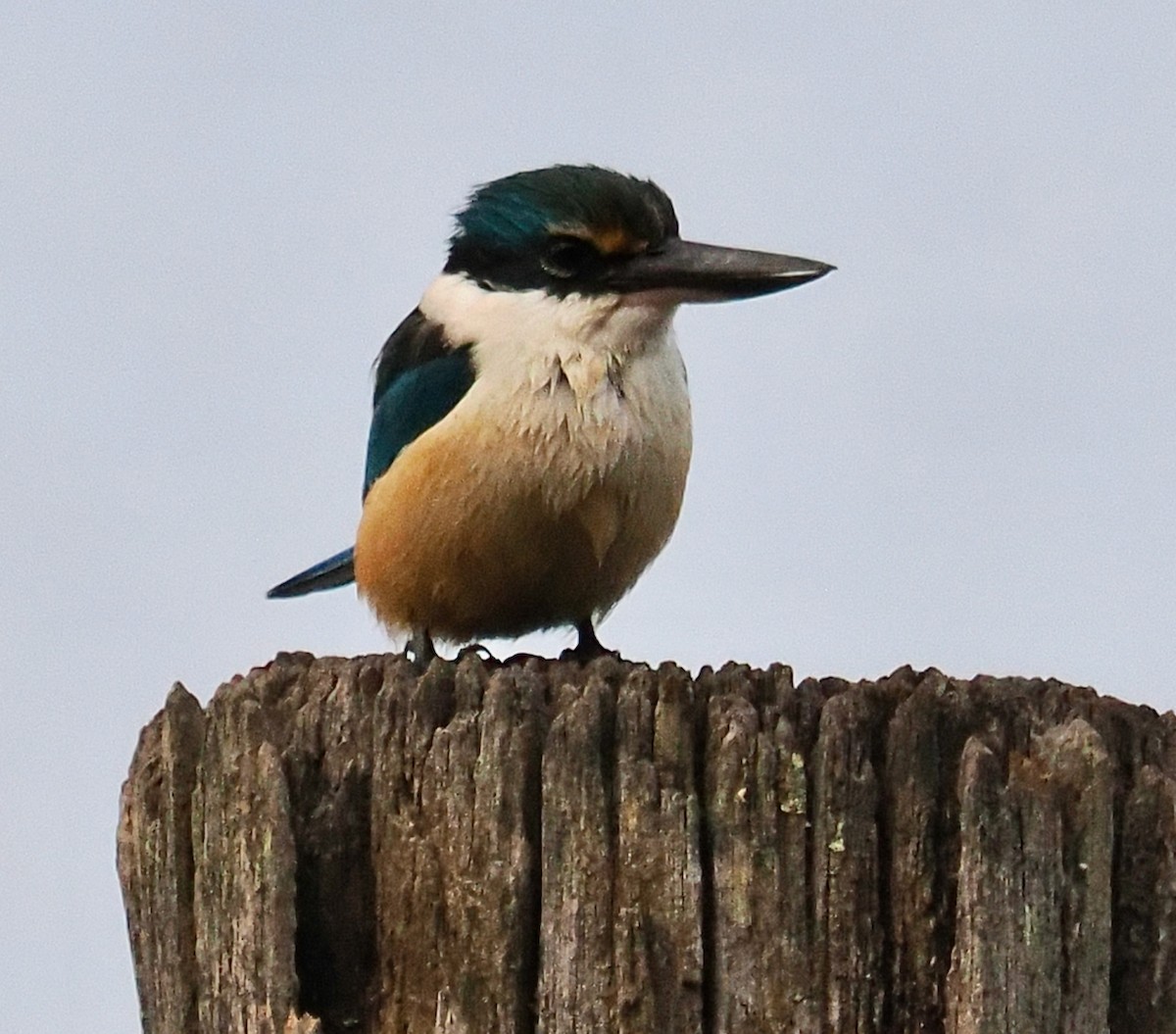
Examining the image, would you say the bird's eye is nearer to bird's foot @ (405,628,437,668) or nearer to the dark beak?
the dark beak

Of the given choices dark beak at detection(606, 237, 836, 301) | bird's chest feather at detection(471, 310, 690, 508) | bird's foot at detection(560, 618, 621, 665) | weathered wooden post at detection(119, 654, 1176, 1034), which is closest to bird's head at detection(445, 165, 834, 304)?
dark beak at detection(606, 237, 836, 301)

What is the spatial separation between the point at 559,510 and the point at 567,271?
2.14ft

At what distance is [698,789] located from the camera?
2.93 meters

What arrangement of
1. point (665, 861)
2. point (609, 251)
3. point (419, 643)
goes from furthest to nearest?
point (419, 643) → point (609, 251) → point (665, 861)

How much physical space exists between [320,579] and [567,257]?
2326mm

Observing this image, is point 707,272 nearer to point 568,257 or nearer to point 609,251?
point 609,251

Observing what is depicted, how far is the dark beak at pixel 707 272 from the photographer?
490cm

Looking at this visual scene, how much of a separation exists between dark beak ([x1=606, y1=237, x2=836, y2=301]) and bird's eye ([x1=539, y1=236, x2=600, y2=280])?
9cm

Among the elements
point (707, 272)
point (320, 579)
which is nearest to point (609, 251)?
point (707, 272)

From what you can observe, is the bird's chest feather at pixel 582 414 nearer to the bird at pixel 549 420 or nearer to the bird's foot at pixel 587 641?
the bird at pixel 549 420

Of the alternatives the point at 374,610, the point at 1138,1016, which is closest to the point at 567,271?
the point at 374,610

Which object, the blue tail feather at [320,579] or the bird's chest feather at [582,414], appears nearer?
the bird's chest feather at [582,414]

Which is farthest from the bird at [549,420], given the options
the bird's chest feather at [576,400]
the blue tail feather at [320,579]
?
the blue tail feather at [320,579]

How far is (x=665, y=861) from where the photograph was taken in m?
2.88
